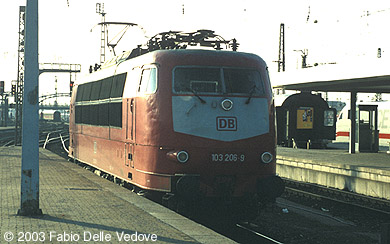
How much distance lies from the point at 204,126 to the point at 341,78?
37.3 feet

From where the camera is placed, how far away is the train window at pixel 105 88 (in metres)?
14.5

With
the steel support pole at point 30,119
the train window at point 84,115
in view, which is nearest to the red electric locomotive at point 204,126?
the steel support pole at point 30,119

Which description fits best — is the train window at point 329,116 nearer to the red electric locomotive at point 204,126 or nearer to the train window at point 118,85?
the train window at point 118,85

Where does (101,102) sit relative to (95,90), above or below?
below

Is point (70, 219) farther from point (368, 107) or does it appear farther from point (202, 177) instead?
point (368, 107)

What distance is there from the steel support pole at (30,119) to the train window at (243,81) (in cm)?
342

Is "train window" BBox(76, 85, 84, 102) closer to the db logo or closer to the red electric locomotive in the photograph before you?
the red electric locomotive

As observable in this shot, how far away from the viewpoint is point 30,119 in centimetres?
966

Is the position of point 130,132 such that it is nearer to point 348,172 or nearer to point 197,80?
point 197,80

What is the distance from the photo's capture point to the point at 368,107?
26000 millimetres

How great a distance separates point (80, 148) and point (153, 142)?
27.7ft

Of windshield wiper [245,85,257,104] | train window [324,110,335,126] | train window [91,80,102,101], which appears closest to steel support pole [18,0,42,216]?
windshield wiper [245,85,257,104]

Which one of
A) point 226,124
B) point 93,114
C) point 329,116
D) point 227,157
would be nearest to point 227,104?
point 226,124

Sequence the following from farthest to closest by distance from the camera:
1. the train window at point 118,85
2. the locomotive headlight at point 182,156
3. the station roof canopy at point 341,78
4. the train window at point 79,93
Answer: the station roof canopy at point 341,78 < the train window at point 79,93 < the train window at point 118,85 < the locomotive headlight at point 182,156
